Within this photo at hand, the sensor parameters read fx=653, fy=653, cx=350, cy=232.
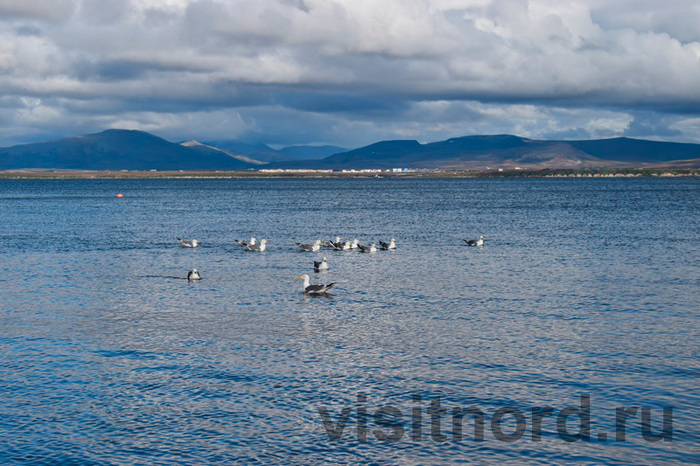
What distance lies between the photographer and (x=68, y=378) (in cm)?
2178

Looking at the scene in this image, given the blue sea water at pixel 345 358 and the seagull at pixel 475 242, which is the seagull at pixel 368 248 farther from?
the seagull at pixel 475 242

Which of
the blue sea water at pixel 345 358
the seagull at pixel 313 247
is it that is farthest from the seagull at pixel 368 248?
the blue sea water at pixel 345 358

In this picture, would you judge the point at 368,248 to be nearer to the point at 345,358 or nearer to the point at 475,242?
the point at 475,242

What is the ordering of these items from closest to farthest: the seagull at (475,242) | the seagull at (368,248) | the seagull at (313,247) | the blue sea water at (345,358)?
the blue sea water at (345,358) < the seagull at (368,248) < the seagull at (313,247) < the seagull at (475,242)

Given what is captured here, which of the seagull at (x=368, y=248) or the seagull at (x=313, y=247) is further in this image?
the seagull at (x=313, y=247)

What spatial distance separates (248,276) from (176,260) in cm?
1087

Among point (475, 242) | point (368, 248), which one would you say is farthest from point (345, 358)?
point (475, 242)

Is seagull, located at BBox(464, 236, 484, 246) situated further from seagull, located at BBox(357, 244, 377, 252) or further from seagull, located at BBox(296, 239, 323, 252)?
seagull, located at BBox(296, 239, 323, 252)

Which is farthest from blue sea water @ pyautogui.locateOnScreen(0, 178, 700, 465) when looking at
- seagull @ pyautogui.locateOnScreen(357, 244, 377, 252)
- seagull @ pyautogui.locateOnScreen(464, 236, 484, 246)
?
seagull @ pyautogui.locateOnScreen(464, 236, 484, 246)

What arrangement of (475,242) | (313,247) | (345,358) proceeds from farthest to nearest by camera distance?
(475,242) → (313,247) → (345,358)

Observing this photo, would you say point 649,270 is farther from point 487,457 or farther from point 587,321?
point 487,457

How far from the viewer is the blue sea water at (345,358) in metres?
17.0

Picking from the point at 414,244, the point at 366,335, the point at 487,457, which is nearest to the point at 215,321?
the point at 366,335

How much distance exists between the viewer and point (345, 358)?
23.9m
